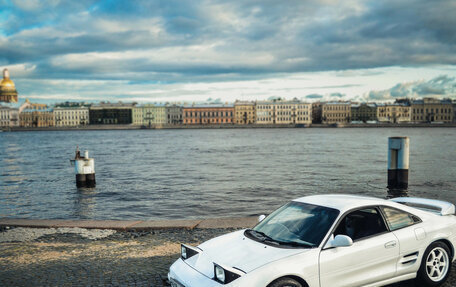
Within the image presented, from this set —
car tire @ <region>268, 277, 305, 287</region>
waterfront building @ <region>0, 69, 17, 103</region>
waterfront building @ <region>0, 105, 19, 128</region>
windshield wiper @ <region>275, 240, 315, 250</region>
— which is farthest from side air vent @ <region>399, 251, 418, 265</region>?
waterfront building @ <region>0, 69, 17, 103</region>

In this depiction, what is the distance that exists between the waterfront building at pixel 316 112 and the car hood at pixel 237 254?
176473 millimetres

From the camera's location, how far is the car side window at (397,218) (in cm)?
502

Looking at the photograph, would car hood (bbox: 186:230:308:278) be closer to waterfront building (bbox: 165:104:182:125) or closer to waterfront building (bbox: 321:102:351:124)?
waterfront building (bbox: 321:102:351:124)

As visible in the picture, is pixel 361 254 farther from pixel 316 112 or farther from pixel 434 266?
pixel 316 112

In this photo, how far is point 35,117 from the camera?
176375 millimetres

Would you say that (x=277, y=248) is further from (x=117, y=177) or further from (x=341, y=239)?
(x=117, y=177)

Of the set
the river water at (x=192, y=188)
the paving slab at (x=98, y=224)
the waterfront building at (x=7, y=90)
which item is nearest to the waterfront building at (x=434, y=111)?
the river water at (x=192, y=188)

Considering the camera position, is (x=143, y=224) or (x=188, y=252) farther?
(x=143, y=224)

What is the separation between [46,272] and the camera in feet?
19.3

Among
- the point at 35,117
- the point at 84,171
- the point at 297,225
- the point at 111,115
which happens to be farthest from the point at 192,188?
the point at 35,117

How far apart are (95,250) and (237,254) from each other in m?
3.31

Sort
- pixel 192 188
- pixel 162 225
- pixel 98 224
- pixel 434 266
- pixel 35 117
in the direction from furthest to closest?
1. pixel 35 117
2. pixel 192 188
3. pixel 98 224
4. pixel 162 225
5. pixel 434 266

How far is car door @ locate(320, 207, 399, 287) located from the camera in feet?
14.7

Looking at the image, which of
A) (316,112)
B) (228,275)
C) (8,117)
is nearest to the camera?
(228,275)
